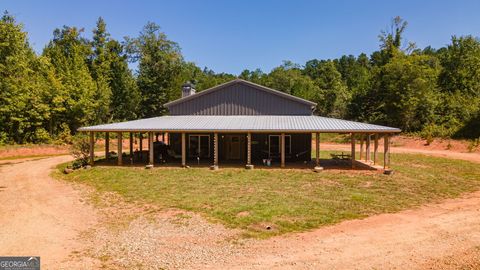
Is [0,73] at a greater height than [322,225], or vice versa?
[0,73]

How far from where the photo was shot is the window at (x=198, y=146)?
2406cm

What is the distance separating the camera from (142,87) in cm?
5384

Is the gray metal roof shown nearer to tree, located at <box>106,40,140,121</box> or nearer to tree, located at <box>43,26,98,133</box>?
tree, located at <box>43,26,98,133</box>

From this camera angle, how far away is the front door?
23969 millimetres

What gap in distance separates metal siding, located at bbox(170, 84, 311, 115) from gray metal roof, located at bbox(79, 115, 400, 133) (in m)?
0.58

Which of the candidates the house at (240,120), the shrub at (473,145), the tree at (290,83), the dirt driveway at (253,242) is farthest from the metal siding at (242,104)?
the tree at (290,83)

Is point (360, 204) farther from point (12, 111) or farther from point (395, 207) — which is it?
point (12, 111)

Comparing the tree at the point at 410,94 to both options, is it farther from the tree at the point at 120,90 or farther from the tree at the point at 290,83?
the tree at the point at 120,90

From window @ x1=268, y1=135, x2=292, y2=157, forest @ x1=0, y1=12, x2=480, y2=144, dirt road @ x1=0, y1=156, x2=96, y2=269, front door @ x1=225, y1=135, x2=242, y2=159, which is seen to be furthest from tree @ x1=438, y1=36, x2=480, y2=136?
dirt road @ x1=0, y1=156, x2=96, y2=269

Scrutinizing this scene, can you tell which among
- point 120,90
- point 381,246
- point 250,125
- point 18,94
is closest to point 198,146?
point 250,125

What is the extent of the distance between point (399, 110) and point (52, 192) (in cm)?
3996

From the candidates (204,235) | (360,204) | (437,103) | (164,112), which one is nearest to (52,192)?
(204,235)

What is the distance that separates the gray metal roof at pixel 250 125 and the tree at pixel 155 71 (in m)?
31.1

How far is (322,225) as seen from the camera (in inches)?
381
